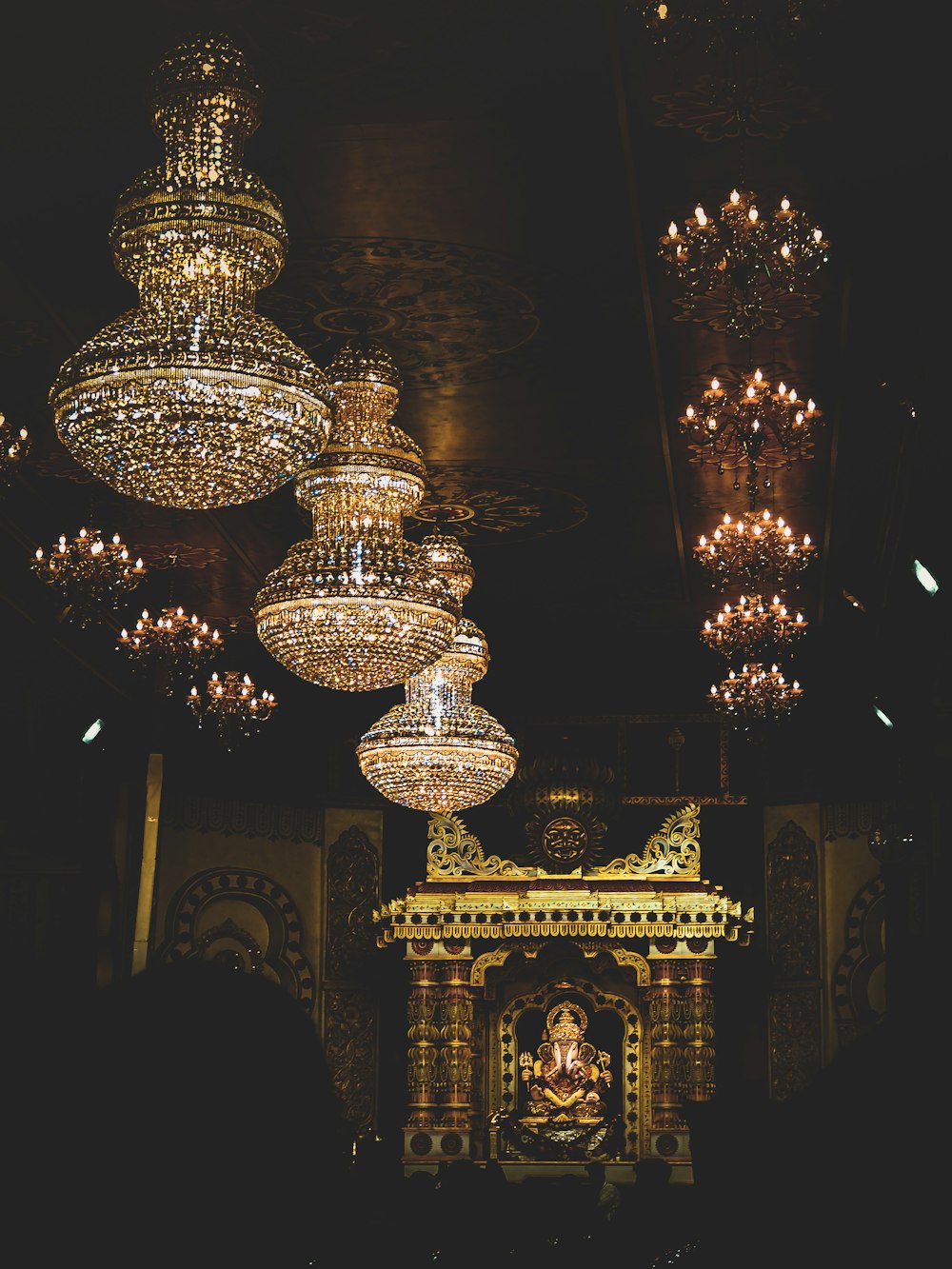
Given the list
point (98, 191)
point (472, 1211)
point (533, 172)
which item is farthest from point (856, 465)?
point (472, 1211)

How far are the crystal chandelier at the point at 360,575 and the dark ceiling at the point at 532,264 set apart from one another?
2.71 feet

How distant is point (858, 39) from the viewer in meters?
5.11

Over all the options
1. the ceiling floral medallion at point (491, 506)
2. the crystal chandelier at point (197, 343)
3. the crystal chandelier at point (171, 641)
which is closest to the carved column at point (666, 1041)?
the ceiling floral medallion at point (491, 506)

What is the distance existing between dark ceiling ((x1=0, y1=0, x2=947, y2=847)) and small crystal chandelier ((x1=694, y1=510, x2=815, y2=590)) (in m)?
0.70

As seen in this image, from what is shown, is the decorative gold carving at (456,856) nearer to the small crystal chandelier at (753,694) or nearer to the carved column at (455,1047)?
the carved column at (455,1047)

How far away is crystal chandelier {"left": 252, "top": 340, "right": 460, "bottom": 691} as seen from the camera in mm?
6277

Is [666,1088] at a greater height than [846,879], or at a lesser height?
lesser

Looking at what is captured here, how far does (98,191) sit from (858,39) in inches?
115

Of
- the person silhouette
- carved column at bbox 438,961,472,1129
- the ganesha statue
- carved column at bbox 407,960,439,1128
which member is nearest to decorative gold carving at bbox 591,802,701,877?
the ganesha statue

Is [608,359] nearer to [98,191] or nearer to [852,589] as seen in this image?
[98,191]

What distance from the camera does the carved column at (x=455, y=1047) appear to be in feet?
46.4

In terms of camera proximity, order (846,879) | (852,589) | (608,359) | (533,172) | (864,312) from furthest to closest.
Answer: (846,879) → (852,589) → (608,359) → (864,312) → (533,172)

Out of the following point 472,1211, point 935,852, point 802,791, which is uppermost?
point 802,791

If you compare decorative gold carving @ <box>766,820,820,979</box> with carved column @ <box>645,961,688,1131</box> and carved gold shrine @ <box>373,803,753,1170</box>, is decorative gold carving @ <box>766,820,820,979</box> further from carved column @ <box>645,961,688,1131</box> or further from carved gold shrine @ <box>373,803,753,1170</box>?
carved column @ <box>645,961,688,1131</box>
